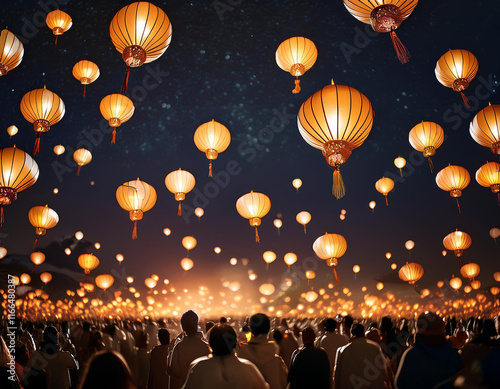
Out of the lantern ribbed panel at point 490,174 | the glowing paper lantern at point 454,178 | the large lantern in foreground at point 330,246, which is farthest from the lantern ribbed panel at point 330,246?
the lantern ribbed panel at point 490,174

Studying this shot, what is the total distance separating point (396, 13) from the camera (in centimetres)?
438

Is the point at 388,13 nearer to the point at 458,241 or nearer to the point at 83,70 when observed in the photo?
the point at 83,70

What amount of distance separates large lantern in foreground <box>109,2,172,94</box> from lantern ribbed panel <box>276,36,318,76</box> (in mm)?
2231

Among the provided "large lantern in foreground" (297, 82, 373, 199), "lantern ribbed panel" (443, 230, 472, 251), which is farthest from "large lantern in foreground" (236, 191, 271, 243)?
"lantern ribbed panel" (443, 230, 472, 251)

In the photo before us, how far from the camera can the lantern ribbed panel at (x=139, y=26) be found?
179 inches

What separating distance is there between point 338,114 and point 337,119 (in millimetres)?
52

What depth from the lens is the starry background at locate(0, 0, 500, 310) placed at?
10.1 metres

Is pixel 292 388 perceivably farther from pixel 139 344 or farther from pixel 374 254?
pixel 374 254

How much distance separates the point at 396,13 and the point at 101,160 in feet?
39.6

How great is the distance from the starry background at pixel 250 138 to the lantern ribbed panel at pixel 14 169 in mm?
4872

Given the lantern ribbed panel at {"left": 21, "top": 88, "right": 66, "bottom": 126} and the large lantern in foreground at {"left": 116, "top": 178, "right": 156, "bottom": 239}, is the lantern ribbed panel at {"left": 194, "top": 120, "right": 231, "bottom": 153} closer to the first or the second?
the large lantern in foreground at {"left": 116, "top": 178, "right": 156, "bottom": 239}

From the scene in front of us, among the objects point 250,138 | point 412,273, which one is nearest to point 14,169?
point 250,138

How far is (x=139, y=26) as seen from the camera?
4539 mm

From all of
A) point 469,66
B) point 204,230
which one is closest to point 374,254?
point 204,230
